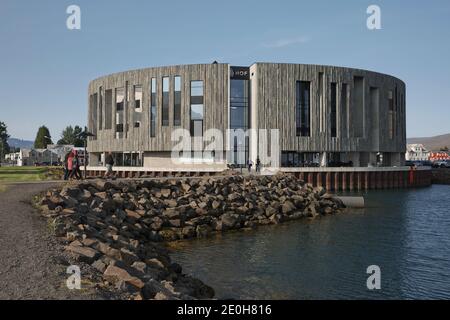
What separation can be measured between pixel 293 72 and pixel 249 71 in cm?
596

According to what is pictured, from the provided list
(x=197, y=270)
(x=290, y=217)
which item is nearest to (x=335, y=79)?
(x=290, y=217)

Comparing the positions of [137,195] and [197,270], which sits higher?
[137,195]

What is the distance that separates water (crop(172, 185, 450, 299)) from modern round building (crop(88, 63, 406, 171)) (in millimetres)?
27965

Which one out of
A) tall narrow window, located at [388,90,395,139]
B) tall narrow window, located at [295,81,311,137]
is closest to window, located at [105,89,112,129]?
tall narrow window, located at [295,81,311,137]

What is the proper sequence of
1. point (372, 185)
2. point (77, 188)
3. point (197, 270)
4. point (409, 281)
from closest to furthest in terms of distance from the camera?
A: point (409, 281), point (197, 270), point (77, 188), point (372, 185)

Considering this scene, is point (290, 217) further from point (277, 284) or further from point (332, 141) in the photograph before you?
point (332, 141)

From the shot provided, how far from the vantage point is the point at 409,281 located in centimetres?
1305

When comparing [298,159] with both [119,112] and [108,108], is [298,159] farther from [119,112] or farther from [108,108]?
[108,108]

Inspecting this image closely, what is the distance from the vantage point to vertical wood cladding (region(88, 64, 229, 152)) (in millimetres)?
51375

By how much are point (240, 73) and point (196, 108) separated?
774 cm

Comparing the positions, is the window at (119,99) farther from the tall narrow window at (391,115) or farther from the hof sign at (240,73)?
the tall narrow window at (391,115)

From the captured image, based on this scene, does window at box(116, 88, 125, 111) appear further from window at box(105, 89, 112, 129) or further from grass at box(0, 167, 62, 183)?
grass at box(0, 167, 62, 183)

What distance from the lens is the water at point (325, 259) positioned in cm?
1211

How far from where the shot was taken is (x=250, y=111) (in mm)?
52906
